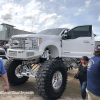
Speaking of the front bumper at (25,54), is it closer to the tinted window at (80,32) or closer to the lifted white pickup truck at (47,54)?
the lifted white pickup truck at (47,54)

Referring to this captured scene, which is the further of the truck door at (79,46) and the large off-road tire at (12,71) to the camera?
the truck door at (79,46)

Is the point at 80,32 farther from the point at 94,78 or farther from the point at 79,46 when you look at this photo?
the point at 94,78

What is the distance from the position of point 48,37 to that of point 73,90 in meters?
2.41

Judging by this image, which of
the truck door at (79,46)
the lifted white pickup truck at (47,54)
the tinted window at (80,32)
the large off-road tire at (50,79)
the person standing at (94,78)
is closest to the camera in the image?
the person standing at (94,78)

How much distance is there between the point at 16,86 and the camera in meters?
4.96

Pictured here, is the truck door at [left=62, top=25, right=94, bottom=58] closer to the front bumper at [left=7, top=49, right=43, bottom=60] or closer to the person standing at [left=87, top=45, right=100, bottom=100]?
the front bumper at [left=7, top=49, right=43, bottom=60]

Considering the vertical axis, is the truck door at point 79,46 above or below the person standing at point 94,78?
above

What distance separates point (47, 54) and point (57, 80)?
1109mm

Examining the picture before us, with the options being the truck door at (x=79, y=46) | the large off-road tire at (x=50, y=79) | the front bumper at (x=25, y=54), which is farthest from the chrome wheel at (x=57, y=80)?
the truck door at (x=79, y=46)

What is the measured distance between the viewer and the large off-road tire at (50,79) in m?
3.45

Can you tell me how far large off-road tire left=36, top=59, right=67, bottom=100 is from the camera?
3.45m

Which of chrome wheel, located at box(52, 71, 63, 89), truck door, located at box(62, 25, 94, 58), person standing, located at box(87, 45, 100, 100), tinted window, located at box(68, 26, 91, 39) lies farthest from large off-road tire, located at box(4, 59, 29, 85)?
person standing, located at box(87, 45, 100, 100)

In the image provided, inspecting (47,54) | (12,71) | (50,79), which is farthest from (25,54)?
(12,71)

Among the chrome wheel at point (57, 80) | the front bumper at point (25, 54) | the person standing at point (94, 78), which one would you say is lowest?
the chrome wheel at point (57, 80)
